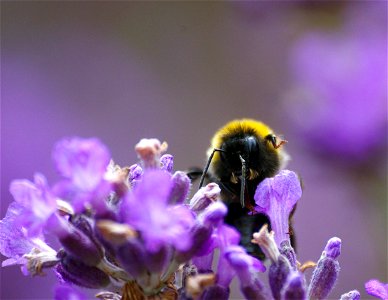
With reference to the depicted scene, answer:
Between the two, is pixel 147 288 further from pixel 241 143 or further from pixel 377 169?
pixel 377 169

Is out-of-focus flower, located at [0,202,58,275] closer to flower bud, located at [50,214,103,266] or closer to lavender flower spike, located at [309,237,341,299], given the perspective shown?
flower bud, located at [50,214,103,266]

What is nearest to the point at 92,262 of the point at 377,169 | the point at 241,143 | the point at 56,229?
the point at 56,229

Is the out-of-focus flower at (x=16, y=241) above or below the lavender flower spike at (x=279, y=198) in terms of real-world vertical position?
below

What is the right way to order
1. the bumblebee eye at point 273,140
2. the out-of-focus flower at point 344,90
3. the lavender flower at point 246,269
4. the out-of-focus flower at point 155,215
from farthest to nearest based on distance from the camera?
the out-of-focus flower at point 344,90 → the bumblebee eye at point 273,140 → the lavender flower at point 246,269 → the out-of-focus flower at point 155,215

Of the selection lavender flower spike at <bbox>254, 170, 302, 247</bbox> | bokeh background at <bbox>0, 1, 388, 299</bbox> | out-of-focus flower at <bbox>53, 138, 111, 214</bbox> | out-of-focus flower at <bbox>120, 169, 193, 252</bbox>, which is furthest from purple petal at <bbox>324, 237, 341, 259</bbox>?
bokeh background at <bbox>0, 1, 388, 299</bbox>

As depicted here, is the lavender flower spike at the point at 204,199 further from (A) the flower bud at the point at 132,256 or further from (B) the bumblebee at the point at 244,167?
(B) the bumblebee at the point at 244,167

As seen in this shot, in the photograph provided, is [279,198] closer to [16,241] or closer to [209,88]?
[16,241]

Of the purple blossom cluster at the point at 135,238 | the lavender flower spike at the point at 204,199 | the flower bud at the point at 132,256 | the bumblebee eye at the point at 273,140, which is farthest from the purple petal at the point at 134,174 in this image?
the bumblebee eye at the point at 273,140

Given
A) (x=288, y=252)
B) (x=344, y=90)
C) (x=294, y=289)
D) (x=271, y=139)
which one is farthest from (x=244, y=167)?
(x=344, y=90)
